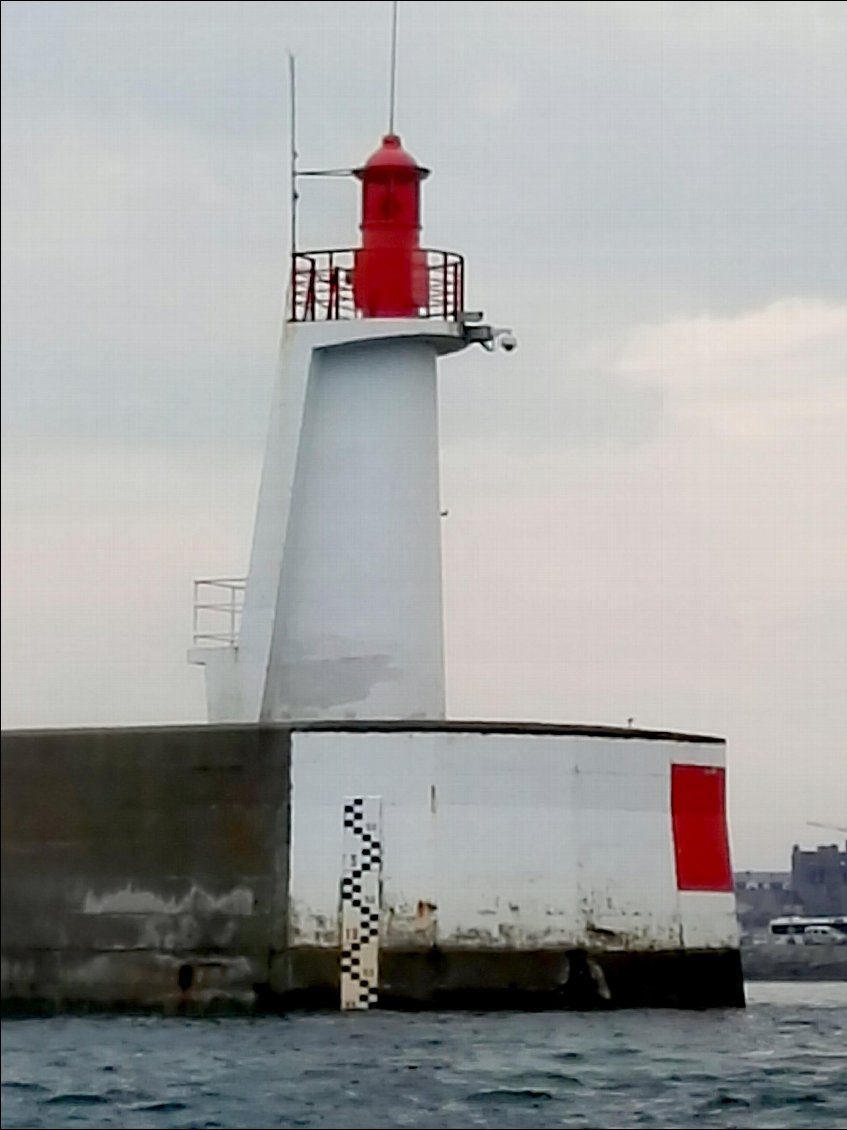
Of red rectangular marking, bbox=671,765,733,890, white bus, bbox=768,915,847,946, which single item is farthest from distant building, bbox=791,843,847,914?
red rectangular marking, bbox=671,765,733,890

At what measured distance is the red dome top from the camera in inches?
778

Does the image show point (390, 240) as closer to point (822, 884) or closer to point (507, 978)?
point (507, 978)

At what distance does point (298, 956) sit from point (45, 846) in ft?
42.1

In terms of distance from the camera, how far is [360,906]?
18.0 metres

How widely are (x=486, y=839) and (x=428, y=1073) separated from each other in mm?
5768

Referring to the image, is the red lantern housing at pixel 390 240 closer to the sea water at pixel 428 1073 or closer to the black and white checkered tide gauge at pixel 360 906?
the black and white checkered tide gauge at pixel 360 906

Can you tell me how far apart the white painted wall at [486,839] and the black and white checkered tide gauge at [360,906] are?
0.08 meters

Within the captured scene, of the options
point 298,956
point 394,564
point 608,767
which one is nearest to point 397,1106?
point 298,956

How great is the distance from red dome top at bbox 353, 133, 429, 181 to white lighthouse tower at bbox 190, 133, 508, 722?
1.3 inches

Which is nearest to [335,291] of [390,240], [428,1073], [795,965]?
[390,240]

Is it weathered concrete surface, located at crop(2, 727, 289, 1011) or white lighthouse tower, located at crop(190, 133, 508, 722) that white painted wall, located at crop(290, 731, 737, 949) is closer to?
weathered concrete surface, located at crop(2, 727, 289, 1011)

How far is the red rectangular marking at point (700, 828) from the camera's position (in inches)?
779

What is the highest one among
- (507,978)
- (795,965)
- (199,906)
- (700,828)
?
(795,965)

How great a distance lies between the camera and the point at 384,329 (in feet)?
66.7
